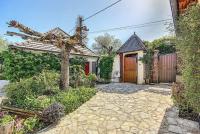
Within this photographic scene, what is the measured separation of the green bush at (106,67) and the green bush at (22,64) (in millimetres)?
5449

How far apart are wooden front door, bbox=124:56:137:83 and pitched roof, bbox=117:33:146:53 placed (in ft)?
2.47

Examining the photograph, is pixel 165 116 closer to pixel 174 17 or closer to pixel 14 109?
pixel 174 17

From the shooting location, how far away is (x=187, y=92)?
4.70 meters

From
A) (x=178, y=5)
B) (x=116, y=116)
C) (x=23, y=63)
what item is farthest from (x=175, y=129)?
(x=23, y=63)

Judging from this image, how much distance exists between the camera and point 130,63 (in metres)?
16.7

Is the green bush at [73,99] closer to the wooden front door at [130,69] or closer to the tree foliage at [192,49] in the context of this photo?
the tree foliage at [192,49]

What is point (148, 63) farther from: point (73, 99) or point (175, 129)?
point (175, 129)

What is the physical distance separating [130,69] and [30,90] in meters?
9.27

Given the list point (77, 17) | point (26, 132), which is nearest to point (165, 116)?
point (26, 132)

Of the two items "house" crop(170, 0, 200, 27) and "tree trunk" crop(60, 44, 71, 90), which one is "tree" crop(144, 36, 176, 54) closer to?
"tree trunk" crop(60, 44, 71, 90)

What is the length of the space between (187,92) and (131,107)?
4147mm

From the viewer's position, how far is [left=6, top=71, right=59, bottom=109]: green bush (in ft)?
28.3

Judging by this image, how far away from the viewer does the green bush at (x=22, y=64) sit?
516 inches

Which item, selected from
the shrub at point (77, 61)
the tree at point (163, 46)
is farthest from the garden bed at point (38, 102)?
the tree at point (163, 46)
